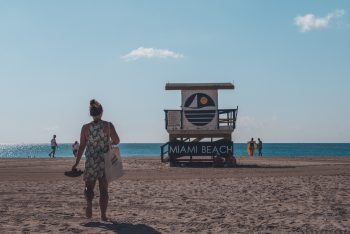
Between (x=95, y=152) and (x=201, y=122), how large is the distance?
18.6 m

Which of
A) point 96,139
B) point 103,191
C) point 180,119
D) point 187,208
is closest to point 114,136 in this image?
point 96,139

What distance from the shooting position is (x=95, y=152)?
7.93 metres

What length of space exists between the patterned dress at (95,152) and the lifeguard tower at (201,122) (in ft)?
60.2

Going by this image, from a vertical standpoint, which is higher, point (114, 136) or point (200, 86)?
point (200, 86)

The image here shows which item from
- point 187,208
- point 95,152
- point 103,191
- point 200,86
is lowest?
point 187,208

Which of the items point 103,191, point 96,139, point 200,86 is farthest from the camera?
point 200,86

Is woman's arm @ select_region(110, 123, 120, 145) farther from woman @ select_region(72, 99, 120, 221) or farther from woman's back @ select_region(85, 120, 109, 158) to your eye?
woman's back @ select_region(85, 120, 109, 158)

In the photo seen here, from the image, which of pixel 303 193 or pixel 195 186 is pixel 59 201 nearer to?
pixel 195 186

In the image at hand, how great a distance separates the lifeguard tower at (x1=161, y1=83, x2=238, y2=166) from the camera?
2625 centimetres

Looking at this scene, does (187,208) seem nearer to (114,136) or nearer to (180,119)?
(114,136)

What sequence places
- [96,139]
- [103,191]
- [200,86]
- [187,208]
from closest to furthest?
[96,139] → [103,191] → [187,208] → [200,86]

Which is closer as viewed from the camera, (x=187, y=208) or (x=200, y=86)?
(x=187, y=208)

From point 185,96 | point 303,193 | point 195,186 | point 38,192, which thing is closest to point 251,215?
point 303,193

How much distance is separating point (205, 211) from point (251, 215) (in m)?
0.91
